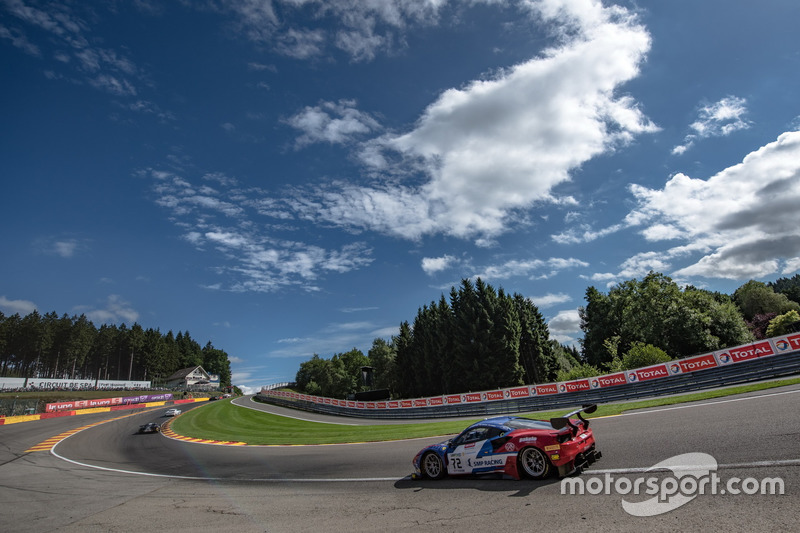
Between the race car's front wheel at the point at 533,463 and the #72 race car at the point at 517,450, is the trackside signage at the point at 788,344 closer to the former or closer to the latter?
the #72 race car at the point at 517,450

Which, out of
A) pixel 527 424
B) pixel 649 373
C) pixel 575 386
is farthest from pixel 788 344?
pixel 527 424

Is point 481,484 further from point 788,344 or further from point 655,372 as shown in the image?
point 788,344

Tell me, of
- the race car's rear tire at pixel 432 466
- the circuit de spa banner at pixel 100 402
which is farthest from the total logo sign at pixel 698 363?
the circuit de spa banner at pixel 100 402

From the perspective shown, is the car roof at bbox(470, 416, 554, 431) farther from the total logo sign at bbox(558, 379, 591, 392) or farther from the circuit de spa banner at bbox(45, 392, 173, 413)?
the circuit de spa banner at bbox(45, 392, 173, 413)

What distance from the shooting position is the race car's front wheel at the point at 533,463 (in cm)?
687

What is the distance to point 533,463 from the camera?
710 centimetres

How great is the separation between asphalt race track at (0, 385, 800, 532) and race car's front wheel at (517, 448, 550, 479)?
0.78ft

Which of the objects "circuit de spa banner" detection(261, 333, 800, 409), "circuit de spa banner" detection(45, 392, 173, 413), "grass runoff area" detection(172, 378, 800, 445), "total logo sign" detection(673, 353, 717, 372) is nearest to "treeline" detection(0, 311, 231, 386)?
"circuit de spa banner" detection(45, 392, 173, 413)

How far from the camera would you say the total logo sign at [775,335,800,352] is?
1738 centimetres

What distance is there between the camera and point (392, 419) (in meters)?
35.7

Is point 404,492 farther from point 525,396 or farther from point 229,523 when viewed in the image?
point 525,396

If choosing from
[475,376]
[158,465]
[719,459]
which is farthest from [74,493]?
[475,376]

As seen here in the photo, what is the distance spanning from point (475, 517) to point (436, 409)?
27.9 meters

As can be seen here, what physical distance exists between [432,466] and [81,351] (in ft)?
434
